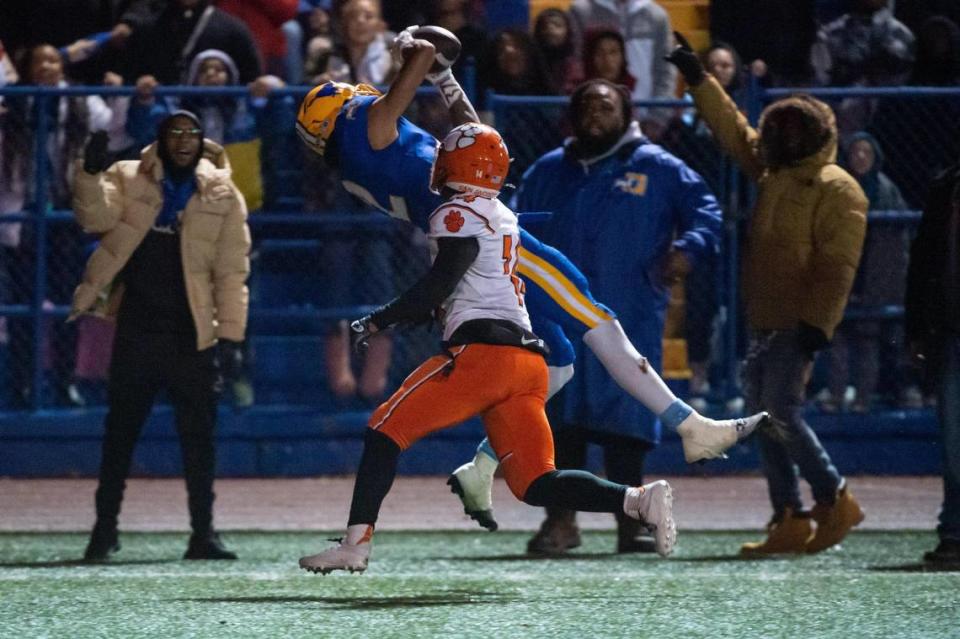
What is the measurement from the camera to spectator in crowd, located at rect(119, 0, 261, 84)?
1187 cm

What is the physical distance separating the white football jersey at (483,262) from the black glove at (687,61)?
87.7 inches

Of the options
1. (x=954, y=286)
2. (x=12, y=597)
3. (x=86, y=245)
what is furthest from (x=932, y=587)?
(x=86, y=245)

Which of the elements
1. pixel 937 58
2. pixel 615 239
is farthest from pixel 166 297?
pixel 937 58

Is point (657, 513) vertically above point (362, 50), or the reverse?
point (362, 50)

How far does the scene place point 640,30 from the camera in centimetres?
1228

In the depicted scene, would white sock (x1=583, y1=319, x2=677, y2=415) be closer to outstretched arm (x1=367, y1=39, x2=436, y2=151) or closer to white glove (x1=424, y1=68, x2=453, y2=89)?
outstretched arm (x1=367, y1=39, x2=436, y2=151)

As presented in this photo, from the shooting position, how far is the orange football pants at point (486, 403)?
6.48 metres

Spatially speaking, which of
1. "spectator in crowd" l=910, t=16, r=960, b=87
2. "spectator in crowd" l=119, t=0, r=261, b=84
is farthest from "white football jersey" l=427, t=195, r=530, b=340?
"spectator in crowd" l=910, t=16, r=960, b=87

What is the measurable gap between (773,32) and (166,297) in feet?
20.1

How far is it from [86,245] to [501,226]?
5266 millimetres

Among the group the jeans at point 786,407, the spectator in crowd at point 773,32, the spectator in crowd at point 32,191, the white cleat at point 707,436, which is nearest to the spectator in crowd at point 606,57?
the spectator in crowd at point 773,32

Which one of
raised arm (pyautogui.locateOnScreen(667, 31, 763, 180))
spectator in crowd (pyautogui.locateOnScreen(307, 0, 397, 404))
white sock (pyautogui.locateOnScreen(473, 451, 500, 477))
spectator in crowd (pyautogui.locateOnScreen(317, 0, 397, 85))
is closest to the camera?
white sock (pyautogui.locateOnScreen(473, 451, 500, 477))

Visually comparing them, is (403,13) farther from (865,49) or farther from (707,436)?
(707,436)

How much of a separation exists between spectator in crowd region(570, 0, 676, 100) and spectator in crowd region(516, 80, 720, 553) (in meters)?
3.49
